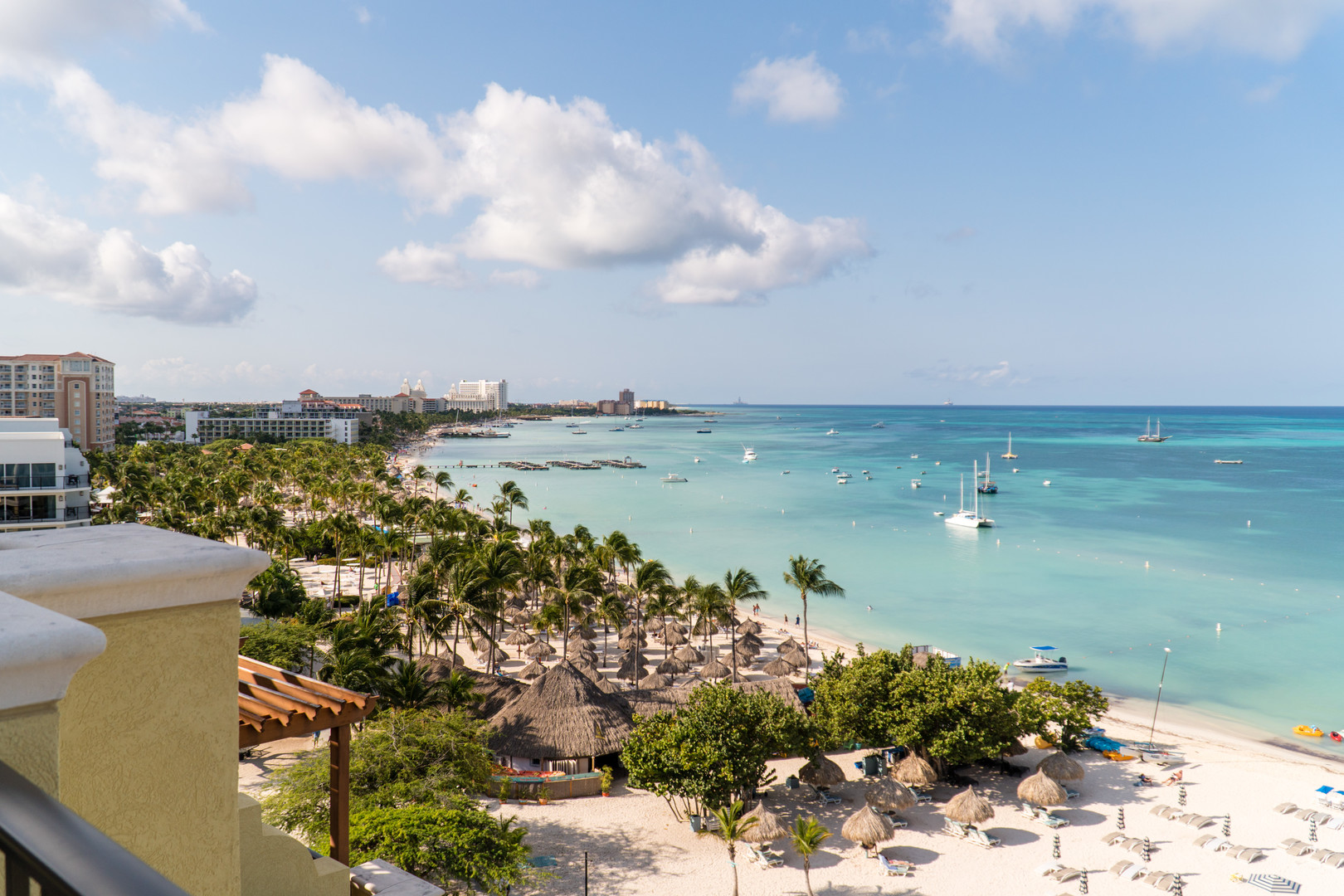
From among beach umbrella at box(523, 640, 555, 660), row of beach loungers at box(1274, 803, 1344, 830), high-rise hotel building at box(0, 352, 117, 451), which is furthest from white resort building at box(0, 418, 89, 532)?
high-rise hotel building at box(0, 352, 117, 451)

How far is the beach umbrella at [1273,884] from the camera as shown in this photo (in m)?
18.1

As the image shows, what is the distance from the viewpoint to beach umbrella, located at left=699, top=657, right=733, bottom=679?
32.3m

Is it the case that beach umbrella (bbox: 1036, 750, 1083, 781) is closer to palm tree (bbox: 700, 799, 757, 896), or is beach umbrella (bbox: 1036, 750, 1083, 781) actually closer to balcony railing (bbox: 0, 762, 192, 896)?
palm tree (bbox: 700, 799, 757, 896)

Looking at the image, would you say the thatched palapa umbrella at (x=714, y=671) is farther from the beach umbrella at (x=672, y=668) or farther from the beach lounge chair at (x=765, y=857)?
the beach lounge chair at (x=765, y=857)

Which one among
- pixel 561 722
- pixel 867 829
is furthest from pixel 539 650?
pixel 867 829

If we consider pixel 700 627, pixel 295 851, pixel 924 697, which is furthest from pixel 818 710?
pixel 295 851

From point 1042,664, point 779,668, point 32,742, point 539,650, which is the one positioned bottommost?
point 1042,664

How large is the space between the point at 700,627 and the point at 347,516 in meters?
23.8

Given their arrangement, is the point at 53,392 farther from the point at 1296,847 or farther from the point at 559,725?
the point at 1296,847

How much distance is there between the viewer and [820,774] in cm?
2211

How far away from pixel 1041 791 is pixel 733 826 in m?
9.76

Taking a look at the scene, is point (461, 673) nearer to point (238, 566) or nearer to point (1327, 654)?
point (238, 566)

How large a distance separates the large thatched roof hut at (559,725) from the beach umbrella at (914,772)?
8.23m

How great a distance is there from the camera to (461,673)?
23.9m
